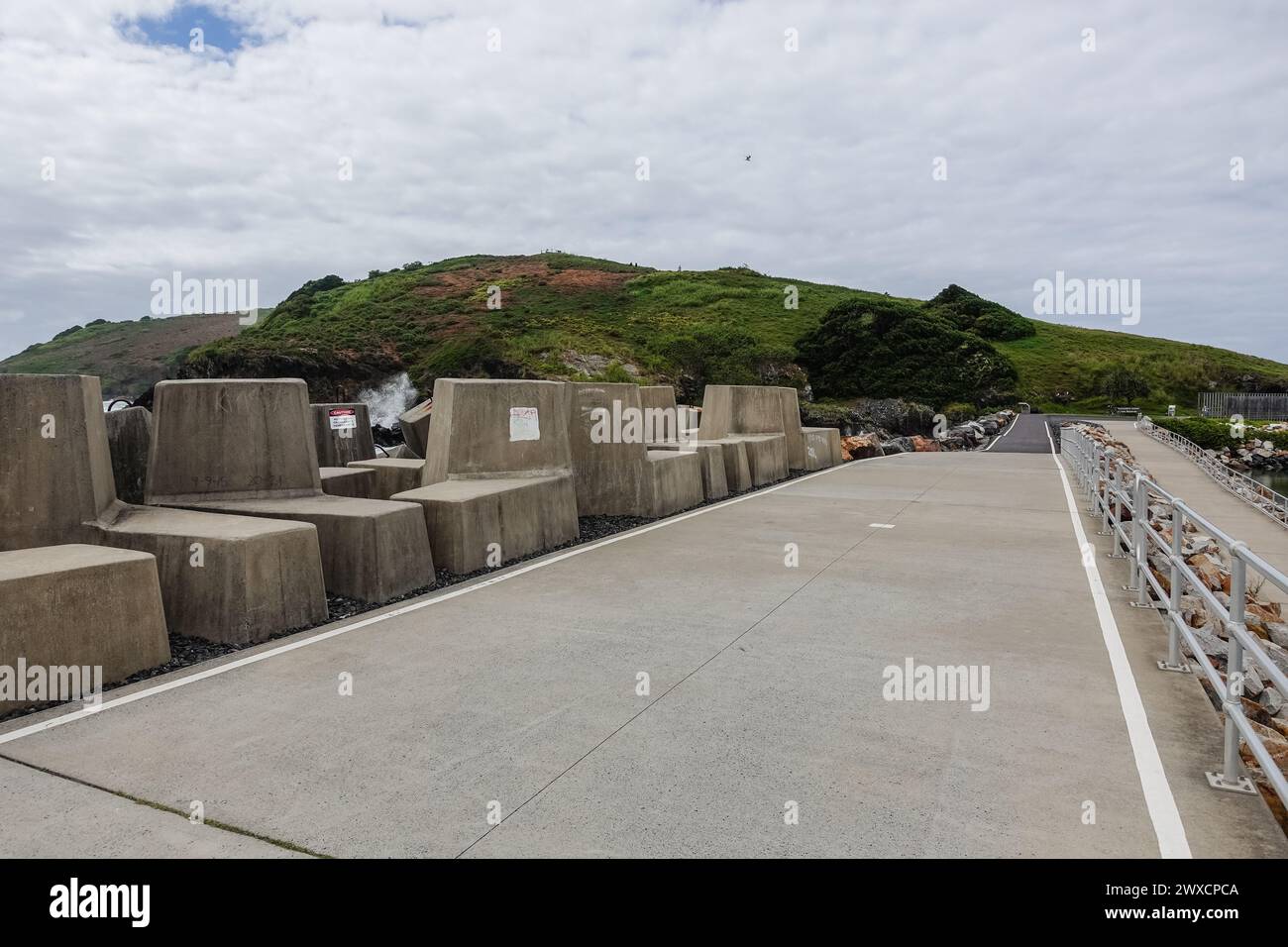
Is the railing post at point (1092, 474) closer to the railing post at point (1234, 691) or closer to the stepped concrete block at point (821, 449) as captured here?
the stepped concrete block at point (821, 449)

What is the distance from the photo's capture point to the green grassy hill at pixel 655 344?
55.1 meters

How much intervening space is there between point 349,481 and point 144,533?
4.05 m

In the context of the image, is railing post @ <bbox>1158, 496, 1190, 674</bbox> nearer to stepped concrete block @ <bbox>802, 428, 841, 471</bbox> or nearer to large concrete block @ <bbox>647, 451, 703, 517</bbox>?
large concrete block @ <bbox>647, 451, 703, 517</bbox>

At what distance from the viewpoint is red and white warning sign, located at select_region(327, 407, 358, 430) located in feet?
46.5

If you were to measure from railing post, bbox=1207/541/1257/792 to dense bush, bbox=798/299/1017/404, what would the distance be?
60.6 m

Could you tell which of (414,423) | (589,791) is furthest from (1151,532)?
(414,423)

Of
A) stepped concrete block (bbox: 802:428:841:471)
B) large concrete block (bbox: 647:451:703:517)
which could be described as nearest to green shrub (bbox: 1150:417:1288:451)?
stepped concrete block (bbox: 802:428:841:471)

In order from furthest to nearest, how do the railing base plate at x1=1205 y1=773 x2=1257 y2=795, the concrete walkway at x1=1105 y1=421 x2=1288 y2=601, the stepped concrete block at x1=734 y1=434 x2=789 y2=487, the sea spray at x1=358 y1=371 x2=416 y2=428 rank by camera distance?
1. the sea spray at x1=358 y1=371 x2=416 y2=428
2. the concrete walkway at x1=1105 y1=421 x2=1288 y2=601
3. the stepped concrete block at x1=734 y1=434 x2=789 y2=487
4. the railing base plate at x1=1205 y1=773 x2=1257 y2=795

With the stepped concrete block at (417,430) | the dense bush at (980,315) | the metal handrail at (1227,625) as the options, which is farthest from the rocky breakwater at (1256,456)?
the metal handrail at (1227,625)

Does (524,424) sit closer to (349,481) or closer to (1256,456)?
(349,481)

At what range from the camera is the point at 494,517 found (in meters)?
8.68

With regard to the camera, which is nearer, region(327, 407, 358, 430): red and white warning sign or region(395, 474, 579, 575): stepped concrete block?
region(395, 474, 579, 575): stepped concrete block

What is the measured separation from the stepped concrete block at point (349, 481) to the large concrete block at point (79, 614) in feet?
14.2
